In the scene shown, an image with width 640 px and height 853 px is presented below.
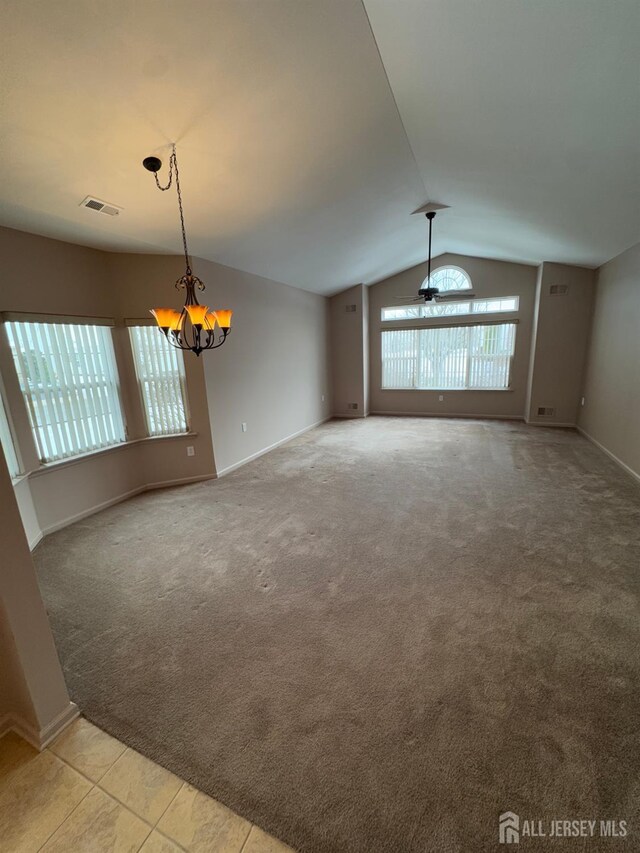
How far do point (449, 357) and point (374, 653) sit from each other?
21.7 ft

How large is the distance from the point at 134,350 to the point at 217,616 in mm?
3116

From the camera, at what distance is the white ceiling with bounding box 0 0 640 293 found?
66.6 inches

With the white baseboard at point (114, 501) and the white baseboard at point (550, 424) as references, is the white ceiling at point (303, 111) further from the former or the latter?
the white baseboard at point (550, 424)

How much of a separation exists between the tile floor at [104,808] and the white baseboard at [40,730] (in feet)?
0.09

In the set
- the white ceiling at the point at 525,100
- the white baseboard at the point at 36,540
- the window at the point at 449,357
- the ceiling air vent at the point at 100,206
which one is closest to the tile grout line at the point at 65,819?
the white baseboard at the point at 36,540

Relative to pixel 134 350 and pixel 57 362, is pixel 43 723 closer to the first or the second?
pixel 57 362

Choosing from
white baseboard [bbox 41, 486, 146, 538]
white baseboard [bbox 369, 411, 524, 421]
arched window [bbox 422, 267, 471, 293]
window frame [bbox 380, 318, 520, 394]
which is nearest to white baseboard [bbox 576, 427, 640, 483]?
white baseboard [bbox 369, 411, 524, 421]

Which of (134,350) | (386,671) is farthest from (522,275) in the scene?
(386,671)

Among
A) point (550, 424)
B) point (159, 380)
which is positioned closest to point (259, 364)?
point (159, 380)

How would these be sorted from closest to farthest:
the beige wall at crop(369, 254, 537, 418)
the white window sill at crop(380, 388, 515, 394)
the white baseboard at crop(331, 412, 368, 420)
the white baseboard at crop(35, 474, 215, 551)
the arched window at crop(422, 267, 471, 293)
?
the white baseboard at crop(35, 474, 215, 551) < the beige wall at crop(369, 254, 537, 418) < the arched window at crop(422, 267, 471, 293) < the white window sill at crop(380, 388, 515, 394) < the white baseboard at crop(331, 412, 368, 420)

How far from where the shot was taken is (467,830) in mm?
1124

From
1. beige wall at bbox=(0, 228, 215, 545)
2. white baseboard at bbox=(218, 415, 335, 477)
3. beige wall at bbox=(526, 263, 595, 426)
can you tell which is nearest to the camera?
beige wall at bbox=(0, 228, 215, 545)

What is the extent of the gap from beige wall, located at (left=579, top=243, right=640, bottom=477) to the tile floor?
4.92 m

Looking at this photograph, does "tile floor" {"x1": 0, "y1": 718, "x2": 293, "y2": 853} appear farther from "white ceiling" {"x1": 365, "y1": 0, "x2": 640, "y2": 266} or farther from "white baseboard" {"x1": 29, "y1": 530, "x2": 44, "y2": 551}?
"white ceiling" {"x1": 365, "y1": 0, "x2": 640, "y2": 266}
